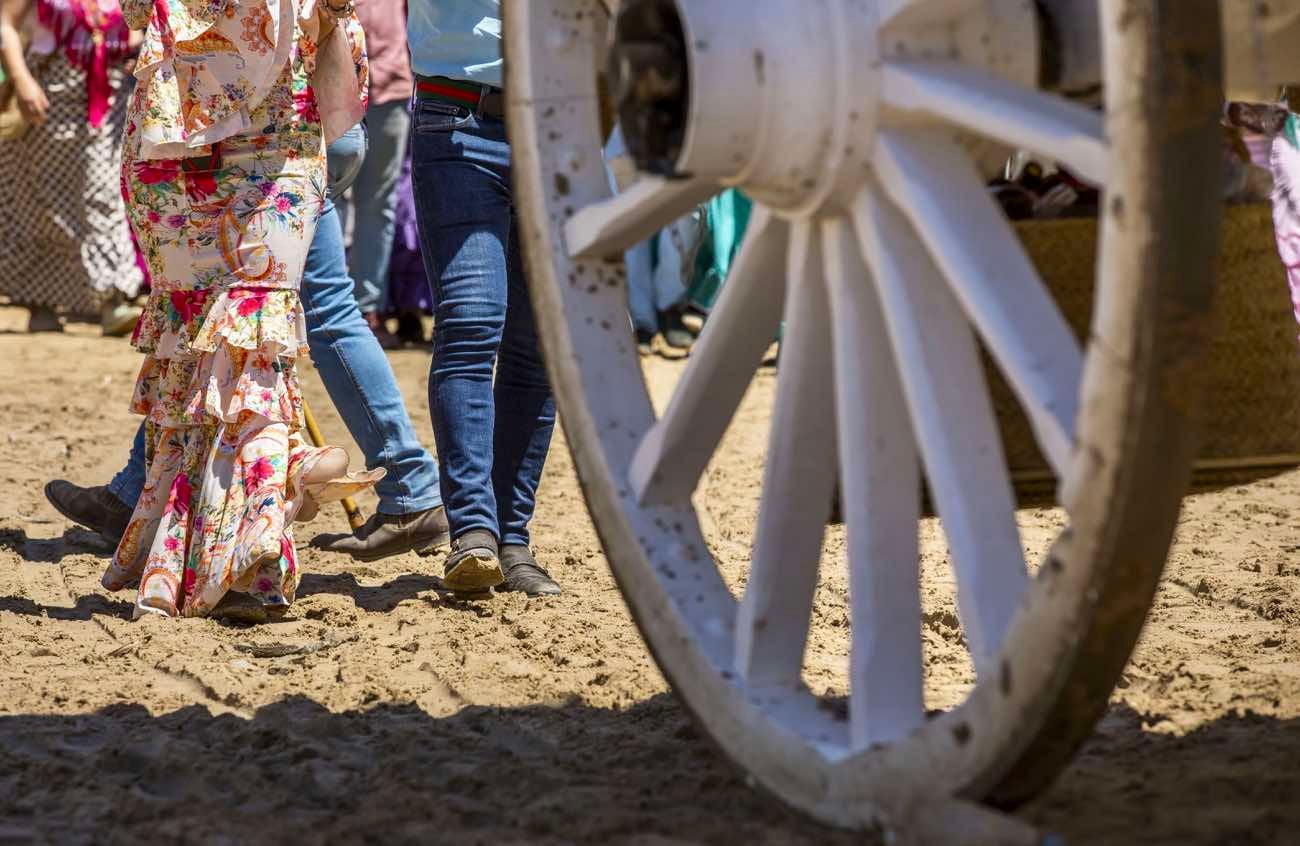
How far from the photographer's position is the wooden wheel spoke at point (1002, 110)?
1.69m

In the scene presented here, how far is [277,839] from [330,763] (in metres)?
0.40

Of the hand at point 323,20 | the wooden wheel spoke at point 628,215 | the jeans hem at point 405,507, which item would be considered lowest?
the jeans hem at point 405,507

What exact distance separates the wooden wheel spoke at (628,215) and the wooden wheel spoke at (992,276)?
1.17ft

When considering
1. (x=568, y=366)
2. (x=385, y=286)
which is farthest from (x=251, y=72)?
(x=385, y=286)

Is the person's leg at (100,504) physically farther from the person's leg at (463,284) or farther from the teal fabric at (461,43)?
the teal fabric at (461,43)

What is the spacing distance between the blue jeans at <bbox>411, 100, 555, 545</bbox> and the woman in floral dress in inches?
184

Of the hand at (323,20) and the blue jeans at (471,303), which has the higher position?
the hand at (323,20)

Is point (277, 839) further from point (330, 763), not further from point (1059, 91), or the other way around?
point (1059, 91)

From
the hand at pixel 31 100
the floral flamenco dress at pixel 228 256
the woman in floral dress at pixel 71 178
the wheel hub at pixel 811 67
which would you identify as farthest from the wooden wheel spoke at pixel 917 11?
the woman in floral dress at pixel 71 178

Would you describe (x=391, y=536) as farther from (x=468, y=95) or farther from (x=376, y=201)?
(x=376, y=201)

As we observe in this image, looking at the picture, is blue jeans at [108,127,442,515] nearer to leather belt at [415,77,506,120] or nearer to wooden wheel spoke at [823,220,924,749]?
leather belt at [415,77,506,120]

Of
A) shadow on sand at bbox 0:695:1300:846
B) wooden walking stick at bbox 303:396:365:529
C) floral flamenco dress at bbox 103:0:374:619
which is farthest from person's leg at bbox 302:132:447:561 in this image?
shadow on sand at bbox 0:695:1300:846

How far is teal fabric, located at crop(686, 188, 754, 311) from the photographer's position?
841cm

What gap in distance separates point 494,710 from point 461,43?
60.1 inches
